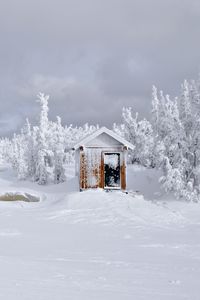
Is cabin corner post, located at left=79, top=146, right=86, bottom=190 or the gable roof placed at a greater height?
the gable roof

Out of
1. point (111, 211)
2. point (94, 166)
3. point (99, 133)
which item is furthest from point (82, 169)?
point (111, 211)

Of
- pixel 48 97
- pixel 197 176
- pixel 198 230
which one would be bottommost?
pixel 198 230

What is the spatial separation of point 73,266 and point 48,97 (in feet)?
117

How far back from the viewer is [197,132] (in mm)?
26094

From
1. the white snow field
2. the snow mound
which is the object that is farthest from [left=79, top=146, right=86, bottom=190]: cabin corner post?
the white snow field

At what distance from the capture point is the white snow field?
6.14 metres

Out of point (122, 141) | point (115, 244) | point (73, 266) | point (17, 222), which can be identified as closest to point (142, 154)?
point (122, 141)

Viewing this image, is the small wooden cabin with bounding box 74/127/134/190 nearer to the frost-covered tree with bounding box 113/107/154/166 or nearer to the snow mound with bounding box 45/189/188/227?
the snow mound with bounding box 45/189/188/227

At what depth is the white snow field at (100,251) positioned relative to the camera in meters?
6.14

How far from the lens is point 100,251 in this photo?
408 inches

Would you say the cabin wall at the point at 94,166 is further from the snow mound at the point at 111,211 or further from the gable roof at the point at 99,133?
the snow mound at the point at 111,211

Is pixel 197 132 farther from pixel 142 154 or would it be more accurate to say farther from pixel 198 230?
pixel 142 154

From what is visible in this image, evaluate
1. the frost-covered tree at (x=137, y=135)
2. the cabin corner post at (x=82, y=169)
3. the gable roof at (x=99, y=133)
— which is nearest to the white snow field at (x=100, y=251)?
the cabin corner post at (x=82, y=169)

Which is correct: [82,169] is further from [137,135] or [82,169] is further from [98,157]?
[137,135]
